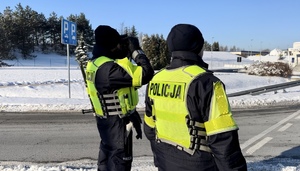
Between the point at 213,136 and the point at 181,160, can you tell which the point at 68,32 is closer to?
the point at 181,160

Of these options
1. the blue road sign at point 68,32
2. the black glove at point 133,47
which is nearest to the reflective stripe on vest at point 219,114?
Result: the black glove at point 133,47

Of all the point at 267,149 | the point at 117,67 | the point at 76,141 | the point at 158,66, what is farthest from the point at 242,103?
the point at 158,66

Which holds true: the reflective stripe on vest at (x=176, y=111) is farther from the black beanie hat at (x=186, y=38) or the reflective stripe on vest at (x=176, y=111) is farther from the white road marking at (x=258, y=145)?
the white road marking at (x=258, y=145)

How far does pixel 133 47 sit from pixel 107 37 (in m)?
0.32

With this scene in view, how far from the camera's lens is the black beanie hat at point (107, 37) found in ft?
11.5

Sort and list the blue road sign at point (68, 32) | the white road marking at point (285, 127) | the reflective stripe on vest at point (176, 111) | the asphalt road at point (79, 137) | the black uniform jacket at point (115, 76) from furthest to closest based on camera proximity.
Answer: the blue road sign at point (68, 32) → the white road marking at point (285, 127) → the asphalt road at point (79, 137) → the black uniform jacket at point (115, 76) → the reflective stripe on vest at point (176, 111)

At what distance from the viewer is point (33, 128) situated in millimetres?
8320

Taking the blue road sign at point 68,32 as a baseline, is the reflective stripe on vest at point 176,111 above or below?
below

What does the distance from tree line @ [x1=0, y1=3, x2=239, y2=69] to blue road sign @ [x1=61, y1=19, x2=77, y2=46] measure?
112ft

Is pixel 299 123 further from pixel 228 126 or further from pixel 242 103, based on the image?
pixel 228 126

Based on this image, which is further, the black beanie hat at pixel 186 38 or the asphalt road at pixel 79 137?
the asphalt road at pixel 79 137

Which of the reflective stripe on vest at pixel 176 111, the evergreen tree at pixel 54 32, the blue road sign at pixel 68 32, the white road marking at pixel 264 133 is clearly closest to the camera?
the reflective stripe on vest at pixel 176 111

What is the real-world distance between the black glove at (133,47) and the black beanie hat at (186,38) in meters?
1.12

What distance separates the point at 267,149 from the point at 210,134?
4775mm
